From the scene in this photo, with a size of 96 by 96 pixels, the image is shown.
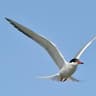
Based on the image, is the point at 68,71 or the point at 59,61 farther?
the point at 59,61

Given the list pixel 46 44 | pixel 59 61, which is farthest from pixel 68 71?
pixel 46 44

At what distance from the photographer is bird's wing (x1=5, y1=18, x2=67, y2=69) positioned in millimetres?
13792

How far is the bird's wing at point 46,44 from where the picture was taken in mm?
13792

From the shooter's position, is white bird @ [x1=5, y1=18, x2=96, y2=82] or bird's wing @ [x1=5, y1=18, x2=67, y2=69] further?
white bird @ [x1=5, y1=18, x2=96, y2=82]

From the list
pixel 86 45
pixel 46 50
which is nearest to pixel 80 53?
pixel 86 45

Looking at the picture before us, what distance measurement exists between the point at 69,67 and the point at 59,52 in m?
0.65

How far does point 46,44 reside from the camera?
15.1 m

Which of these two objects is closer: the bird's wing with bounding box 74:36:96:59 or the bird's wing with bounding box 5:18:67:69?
the bird's wing with bounding box 5:18:67:69

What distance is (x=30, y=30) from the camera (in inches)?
558

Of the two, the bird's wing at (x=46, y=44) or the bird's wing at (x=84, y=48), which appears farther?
the bird's wing at (x=84, y=48)

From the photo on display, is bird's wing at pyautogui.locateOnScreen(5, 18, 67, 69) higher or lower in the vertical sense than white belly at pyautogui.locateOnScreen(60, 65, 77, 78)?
higher

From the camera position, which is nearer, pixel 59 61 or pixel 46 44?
pixel 46 44

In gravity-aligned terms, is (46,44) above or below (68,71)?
above

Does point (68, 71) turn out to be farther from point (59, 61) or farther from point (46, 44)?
point (46, 44)
